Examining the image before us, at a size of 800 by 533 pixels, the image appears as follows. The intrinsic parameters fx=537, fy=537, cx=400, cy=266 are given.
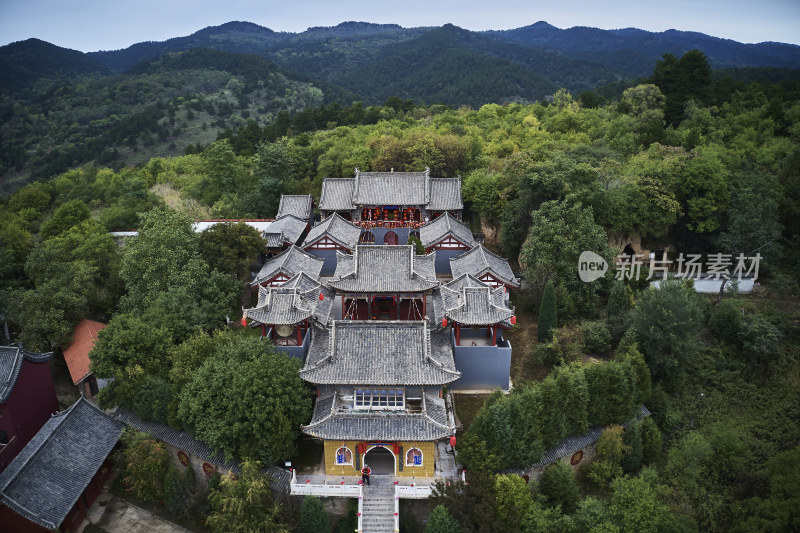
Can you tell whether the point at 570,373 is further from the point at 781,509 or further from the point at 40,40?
the point at 40,40

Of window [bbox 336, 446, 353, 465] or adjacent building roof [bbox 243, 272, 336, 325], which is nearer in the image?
window [bbox 336, 446, 353, 465]

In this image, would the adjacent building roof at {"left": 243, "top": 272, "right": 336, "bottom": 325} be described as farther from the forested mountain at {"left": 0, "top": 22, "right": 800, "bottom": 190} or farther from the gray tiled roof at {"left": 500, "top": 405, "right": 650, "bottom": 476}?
the forested mountain at {"left": 0, "top": 22, "right": 800, "bottom": 190}

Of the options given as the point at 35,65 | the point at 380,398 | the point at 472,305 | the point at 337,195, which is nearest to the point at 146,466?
the point at 380,398

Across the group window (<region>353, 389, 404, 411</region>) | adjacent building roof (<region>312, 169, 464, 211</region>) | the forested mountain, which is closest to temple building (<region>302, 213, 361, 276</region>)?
adjacent building roof (<region>312, 169, 464, 211</region>)

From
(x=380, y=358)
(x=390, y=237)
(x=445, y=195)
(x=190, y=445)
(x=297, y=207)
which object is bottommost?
(x=190, y=445)

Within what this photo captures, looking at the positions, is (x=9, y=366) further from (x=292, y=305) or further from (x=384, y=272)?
(x=384, y=272)

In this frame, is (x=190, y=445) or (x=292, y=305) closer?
(x=190, y=445)

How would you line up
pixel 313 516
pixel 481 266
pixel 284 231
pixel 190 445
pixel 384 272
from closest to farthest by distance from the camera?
pixel 313 516 → pixel 190 445 → pixel 384 272 → pixel 481 266 → pixel 284 231
